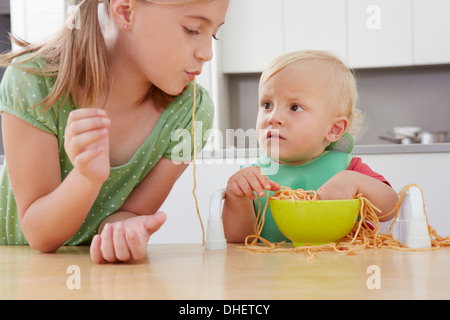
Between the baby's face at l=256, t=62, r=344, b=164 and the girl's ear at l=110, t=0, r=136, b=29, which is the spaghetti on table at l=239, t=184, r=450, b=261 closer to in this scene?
the baby's face at l=256, t=62, r=344, b=164

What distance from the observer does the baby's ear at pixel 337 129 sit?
1183 millimetres

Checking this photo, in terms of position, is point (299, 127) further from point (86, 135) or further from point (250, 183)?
point (86, 135)

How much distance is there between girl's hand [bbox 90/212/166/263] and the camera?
692 mm

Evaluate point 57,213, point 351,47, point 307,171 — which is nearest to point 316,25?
point 351,47

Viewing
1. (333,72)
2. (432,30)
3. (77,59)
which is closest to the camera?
(77,59)

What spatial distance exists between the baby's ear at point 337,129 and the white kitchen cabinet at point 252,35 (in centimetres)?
184

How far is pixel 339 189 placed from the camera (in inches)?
36.3

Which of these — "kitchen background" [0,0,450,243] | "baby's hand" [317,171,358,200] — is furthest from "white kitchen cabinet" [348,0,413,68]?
"baby's hand" [317,171,358,200]

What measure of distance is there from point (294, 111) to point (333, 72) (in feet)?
0.46

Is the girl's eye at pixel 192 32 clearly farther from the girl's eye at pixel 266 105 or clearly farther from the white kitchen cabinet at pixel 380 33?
the white kitchen cabinet at pixel 380 33

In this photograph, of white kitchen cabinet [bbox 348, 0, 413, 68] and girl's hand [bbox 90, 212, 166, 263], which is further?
white kitchen cabinet [bbox 348, 0, 413, 68]

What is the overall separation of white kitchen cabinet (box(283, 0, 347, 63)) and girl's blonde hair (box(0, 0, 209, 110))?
2.10m

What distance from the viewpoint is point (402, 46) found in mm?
2904

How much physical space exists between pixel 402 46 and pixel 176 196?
1564 millimetres
